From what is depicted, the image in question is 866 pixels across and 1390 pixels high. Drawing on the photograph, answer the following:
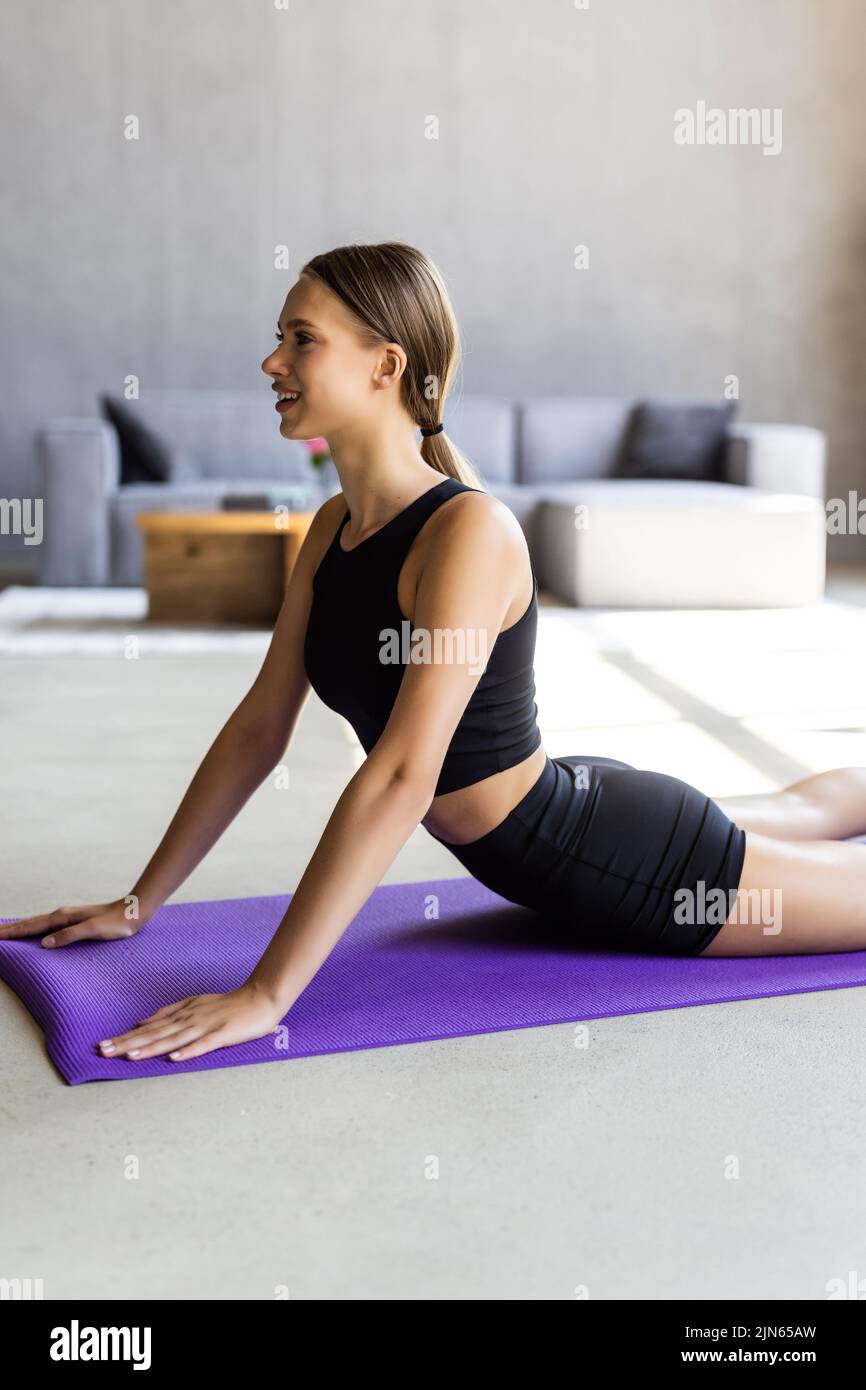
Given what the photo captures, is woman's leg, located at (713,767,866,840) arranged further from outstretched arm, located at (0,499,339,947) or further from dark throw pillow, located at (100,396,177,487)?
dark throw pillow, located at (100,396,177,487)

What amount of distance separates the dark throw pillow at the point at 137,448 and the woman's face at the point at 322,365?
4.67 m

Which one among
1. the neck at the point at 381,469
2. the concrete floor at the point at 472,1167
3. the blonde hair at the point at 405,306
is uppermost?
the blonde hair at the point at 405,306

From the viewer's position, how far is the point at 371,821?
5.45ft

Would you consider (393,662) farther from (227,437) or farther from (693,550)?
(227,437)

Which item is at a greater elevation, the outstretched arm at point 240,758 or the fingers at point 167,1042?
the outstretched arm at point 240,758

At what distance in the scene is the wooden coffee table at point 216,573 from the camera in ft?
17.6

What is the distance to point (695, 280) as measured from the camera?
24.6 ft

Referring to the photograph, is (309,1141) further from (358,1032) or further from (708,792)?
(708,792)

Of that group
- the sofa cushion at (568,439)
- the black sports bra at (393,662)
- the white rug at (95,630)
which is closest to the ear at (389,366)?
the black sports bra at (393,662)

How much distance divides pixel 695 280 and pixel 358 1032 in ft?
20.9

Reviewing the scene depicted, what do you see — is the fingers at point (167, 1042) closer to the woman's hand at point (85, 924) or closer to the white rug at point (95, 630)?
the woman's hand at point (85, 924)

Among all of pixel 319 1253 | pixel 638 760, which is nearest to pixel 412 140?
pixel 638 760

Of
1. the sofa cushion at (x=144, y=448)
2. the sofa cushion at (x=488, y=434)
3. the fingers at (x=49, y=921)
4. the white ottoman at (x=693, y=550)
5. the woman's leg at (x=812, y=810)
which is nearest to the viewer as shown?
the fingers at (x=49, y=921)

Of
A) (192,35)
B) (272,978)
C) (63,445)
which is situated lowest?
(272,978)
